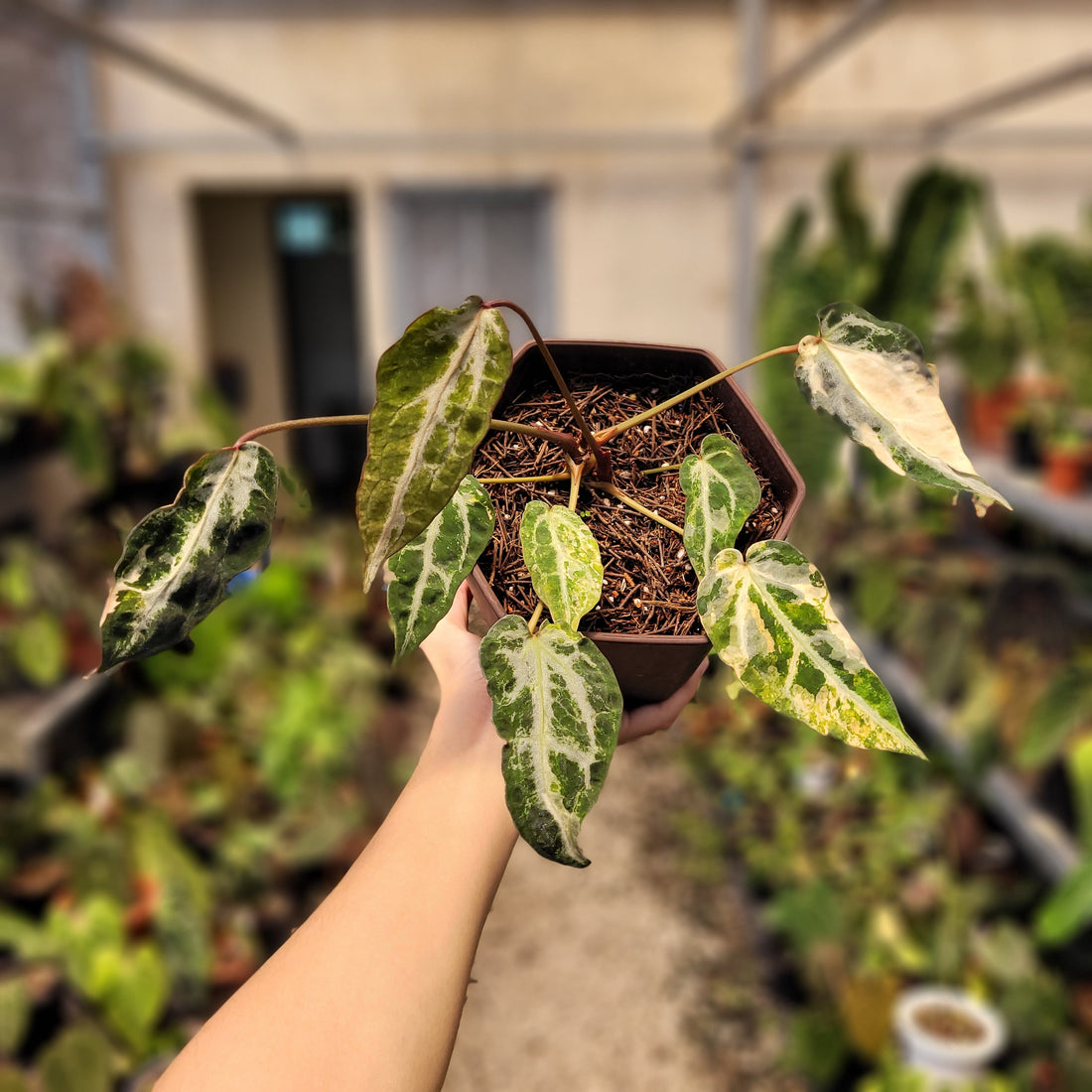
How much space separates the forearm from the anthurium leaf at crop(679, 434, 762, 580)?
5.3 inches

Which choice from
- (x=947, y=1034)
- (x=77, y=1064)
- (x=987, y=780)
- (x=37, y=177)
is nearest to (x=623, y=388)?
(x=77, y=1064)

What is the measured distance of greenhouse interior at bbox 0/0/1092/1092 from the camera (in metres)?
0.35

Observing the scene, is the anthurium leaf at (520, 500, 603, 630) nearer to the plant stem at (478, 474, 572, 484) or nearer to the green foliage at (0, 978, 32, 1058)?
the plant stem at (478, 474, 572, 484)

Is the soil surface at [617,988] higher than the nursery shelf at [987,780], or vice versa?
the nursery shelf at [987,780]

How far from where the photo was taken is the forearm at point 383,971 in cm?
34

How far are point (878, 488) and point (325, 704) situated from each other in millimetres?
1439

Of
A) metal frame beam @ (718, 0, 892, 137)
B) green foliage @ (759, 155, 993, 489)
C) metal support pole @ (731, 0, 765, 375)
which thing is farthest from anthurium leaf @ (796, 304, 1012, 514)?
metal support pole @ (731, 0, 765, 375)

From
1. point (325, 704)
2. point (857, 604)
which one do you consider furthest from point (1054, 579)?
point (325, 704)

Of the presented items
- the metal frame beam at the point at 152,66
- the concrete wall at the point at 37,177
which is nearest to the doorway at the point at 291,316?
the concrete wall at the point at 37,177

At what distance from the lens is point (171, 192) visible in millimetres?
3373

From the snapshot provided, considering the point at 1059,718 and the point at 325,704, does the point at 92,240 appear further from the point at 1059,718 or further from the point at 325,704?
the point at 1059,718

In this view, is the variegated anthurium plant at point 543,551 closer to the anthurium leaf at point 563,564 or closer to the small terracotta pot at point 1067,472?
the anthurium leaf at point 563,564

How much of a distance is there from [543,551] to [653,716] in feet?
0.44

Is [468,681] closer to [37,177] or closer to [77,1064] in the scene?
[77,1064]
